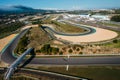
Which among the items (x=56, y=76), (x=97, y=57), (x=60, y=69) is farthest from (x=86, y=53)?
(x=56, y=76)

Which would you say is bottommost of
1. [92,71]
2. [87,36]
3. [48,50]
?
[87,36]

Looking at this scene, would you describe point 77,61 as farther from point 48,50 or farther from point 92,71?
point 48,50

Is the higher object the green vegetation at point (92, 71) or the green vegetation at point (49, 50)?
the green vegetation at point (49, 50)

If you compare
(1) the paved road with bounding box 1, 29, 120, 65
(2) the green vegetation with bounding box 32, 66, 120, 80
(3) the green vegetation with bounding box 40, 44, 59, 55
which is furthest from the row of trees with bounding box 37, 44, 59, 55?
(2) the green vegetation with bounding box 32, 66, 120, 80

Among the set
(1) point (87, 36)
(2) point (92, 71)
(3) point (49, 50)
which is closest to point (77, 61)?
(2) point (92, 71)

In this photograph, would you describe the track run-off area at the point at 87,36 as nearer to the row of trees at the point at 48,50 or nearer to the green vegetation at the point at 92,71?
the row of trees at the point at 48,50

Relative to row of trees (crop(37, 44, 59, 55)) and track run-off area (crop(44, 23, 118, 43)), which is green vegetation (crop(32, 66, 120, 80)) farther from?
track run-off area (crop(44, 23, 118, 43))

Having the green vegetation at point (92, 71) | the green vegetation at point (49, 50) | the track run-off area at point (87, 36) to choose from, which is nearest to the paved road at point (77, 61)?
the green vegetation at point (92, 71)

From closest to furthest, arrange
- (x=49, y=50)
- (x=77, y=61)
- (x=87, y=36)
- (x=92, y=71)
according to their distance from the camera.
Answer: (x=92, y=71), (x=77, y=61), (x=49, y=50), (x=87, y=36)
